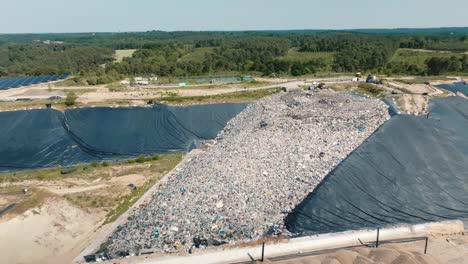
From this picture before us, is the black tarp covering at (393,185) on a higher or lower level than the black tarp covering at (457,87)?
lower

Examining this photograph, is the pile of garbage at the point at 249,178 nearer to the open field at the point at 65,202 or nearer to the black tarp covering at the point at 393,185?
the black tarp covering at the point at 393,185

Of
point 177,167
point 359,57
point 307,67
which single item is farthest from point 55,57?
point 177,167

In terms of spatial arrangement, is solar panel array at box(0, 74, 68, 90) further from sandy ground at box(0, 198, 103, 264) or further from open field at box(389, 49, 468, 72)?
open field at box(389, 49, 468, 72)

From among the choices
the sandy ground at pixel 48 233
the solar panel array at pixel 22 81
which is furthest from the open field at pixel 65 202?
the solar panel array at pixel 22 81

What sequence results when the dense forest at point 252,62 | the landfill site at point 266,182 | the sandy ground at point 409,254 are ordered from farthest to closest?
the dense forest at point 252,62 < the landfill site at point 266,182 < the sandy ground at point 409,254

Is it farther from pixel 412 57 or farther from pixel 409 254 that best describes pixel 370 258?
pixel 412 57

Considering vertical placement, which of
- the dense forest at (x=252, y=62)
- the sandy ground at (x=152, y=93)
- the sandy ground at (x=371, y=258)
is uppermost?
the dense forest at (x=252, y=62)
